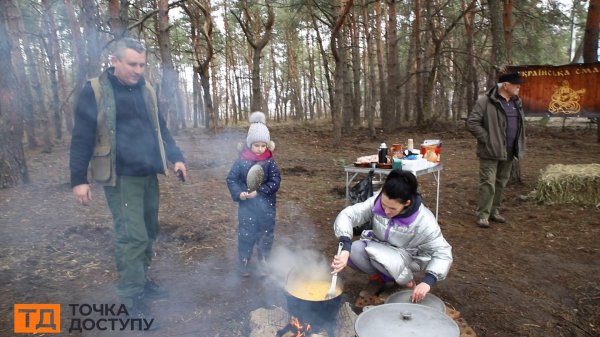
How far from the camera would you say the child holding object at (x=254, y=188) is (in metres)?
3.56

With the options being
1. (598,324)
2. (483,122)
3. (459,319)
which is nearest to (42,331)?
(459,319)

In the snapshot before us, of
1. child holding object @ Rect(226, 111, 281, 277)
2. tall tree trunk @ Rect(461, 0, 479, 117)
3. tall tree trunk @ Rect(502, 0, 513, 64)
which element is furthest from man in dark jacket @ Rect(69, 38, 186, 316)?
tall tree trunk @ Rect(461, 0, 479, 117)

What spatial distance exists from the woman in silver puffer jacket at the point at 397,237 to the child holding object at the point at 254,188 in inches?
38.4

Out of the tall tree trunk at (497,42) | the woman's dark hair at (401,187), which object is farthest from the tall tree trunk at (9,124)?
the tall tree trunk at (497,42)

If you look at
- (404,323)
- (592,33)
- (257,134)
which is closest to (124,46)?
(257,134)

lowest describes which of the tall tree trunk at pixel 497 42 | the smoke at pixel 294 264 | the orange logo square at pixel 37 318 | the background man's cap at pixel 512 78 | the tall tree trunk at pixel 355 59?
the orange logo square at pixel 37 318

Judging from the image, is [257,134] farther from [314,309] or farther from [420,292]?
[420,292]

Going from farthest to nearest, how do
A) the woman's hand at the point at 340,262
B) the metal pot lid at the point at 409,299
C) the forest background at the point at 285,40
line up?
the forest background at the point at 285,40, the metal pot lid at the point at 409,299, the woman's hand at the point at 340,262

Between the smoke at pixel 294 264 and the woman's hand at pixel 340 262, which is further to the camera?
the smoke at pixel 294 264

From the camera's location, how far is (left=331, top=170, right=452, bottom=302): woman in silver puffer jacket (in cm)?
263

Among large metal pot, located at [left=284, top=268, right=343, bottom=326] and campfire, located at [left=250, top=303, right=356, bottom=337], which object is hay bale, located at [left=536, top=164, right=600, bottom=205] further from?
large metal pot, located at [left=284, top=268, right=343, bottom=326]

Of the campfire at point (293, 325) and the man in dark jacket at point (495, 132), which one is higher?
the man in dark jacket at point (495, 132)

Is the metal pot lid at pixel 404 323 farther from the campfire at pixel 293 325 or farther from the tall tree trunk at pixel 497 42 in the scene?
the tall tree trunk at pixel 497 42

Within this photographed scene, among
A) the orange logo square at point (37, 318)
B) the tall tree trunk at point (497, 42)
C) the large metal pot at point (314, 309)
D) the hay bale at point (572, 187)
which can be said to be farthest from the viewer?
the tall tree trunk at point (497, 42)
